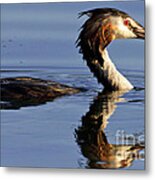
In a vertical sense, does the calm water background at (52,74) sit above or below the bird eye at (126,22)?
below

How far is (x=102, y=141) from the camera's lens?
3.14 m

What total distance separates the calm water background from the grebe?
0.03 meters

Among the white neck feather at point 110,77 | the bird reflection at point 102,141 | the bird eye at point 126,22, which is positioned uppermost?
the bird eye at point 126,22

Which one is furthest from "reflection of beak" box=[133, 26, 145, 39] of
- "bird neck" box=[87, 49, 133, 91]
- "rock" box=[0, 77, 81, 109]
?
"rock" box=[0, 77, 81, 109]

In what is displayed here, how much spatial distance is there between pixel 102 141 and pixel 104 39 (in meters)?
0.44

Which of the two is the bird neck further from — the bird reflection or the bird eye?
the bird eye

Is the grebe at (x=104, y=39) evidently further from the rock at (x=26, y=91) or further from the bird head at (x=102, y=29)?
the rock at (x=26, y=91)

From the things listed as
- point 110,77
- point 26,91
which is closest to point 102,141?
point 110,77

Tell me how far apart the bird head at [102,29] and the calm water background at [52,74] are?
3 centimetres

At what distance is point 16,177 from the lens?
323 centimetres

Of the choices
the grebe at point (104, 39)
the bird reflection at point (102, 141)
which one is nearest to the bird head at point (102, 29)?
the grebe at point (104, 39)

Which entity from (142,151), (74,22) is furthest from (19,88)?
(142,151)

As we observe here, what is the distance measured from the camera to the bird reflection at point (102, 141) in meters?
3.12

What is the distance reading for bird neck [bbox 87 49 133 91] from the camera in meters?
3.16
